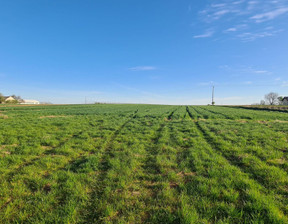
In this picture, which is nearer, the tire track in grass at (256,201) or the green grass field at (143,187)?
the tire track in grass at (256,201)

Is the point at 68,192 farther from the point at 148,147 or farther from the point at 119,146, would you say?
the point at 148,147

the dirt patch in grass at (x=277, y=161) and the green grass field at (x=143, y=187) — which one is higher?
the dirt patch in grass at (x=277, y=161)

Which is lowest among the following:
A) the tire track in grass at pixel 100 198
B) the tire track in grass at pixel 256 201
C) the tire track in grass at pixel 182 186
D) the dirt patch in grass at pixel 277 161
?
the tire track in grass at pixel 100 198

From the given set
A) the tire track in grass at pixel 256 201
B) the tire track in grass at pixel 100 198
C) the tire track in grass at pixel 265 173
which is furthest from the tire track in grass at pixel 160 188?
the tire track in grass at pixel 265 173

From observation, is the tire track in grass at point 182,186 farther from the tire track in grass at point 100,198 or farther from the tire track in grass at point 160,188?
Answer: the tire track in grass at point 100,198

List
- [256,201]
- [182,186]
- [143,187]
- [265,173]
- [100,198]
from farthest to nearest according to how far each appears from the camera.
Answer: [265,173] < [143,187] < [182,186] < [100,198] < [256,201]

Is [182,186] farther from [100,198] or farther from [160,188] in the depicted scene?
[100,198]

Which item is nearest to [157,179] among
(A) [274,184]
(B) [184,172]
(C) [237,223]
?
(B) [184,172]

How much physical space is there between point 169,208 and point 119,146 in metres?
5.12

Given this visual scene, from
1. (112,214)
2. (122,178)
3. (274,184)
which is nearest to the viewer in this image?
(112,214)

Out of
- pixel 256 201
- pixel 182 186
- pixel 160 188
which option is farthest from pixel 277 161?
pixel 160 188

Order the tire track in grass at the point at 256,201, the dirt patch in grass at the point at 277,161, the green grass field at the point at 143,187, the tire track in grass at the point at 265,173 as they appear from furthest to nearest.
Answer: the dirt patch in grass at the point at 277,161 < the tire track in grass at the point at 265,173 < the green grass field at the point at 143,187 < the tire track in grass at the point at 256,201

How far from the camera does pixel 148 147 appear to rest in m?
7.95

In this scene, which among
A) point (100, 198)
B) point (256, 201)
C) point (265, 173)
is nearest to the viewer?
point (256, 201)
